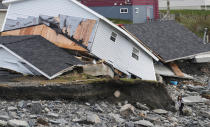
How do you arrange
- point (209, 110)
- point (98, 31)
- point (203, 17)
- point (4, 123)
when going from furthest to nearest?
point (203, 17), point (98, 31), point (209, 110), point (4, 123)

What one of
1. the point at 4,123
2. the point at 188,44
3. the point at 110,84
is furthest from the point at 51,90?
the point at 188,44

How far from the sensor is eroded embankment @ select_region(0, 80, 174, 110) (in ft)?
60.8

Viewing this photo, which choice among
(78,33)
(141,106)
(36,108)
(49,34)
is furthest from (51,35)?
(36,108)

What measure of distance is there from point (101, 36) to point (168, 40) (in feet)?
32.1

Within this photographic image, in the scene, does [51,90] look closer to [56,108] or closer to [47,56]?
[56,108]

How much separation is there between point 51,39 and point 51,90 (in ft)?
22.5

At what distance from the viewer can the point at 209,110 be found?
2202 cm

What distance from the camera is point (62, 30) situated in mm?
A: 25078

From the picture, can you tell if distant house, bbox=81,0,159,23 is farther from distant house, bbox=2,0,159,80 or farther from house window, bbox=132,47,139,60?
house window, bbox=132,47,139,60

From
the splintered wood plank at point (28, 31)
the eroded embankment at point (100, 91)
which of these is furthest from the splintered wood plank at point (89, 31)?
the eroded embankment at point (100, 91)

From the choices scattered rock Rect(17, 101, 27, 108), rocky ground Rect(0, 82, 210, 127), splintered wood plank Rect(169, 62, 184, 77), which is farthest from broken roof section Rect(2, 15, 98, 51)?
splintered wood plank Rect(169, 62, 184, 77)

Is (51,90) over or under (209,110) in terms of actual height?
over

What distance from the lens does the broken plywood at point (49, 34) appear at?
24.2 m

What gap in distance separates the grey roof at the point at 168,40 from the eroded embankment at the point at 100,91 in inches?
320
